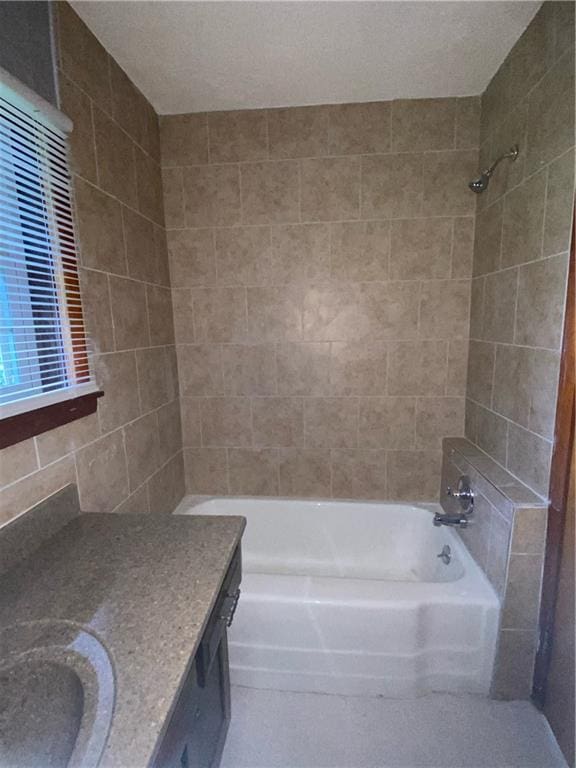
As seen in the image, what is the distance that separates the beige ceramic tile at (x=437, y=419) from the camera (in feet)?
6.29

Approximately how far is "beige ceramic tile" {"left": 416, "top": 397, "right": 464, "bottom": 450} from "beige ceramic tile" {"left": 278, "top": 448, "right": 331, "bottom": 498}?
540mm

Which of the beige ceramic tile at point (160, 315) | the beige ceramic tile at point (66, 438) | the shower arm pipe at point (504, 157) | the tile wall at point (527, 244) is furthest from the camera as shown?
the beige ceramic tile at point (160, 315)

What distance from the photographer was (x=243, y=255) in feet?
6.15

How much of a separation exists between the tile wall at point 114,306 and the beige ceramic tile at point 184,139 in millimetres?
77

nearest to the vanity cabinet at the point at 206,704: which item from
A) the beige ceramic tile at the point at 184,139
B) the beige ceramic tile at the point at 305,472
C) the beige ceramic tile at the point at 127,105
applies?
the beige ceramic tile at the point at 305,472

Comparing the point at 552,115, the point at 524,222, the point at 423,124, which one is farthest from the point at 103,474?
the point at 423,124

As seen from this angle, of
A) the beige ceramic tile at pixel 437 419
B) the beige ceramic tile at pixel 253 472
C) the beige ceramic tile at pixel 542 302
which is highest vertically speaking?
the beige ceramic tile at pixel 542 302

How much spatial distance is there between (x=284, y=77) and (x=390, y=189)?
68cm

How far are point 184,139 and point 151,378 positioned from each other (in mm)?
1233

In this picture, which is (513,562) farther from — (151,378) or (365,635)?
(151,378)

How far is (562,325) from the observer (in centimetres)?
114

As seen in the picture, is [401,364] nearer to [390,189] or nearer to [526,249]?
[526,249]

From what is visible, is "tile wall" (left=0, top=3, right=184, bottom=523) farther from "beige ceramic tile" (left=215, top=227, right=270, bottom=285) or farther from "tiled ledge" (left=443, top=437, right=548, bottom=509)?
"tiled ledge" (left=443, top=437, right=548, bottom=509)

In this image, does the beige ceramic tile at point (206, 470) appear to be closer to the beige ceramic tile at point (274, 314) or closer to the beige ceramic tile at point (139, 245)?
the beige ceramic tile at point (274, 314)
